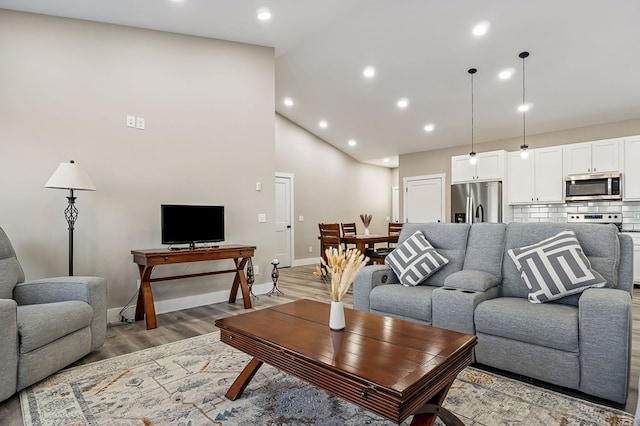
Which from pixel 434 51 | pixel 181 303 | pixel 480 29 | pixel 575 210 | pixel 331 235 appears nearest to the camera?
pixel 181 303

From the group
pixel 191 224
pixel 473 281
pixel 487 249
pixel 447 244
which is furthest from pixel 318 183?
pixel 473 281

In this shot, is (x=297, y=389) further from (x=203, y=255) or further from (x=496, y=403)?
(x=203, y=255)

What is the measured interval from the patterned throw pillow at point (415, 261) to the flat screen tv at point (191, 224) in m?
2.09

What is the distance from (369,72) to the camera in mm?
5422

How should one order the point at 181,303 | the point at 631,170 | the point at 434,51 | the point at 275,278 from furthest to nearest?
the point at 631,170 → the point at 275,278 → the point at 434,51 → the point at 181,303

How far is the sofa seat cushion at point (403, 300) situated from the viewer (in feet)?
8.69

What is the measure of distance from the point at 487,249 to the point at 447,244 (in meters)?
0.36

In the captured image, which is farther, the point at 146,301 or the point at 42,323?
the point at 146,301

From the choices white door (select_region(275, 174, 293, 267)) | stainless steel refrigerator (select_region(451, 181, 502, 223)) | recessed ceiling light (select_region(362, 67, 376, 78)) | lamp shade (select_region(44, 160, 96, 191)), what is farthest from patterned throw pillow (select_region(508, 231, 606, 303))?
white door (select_region(275, 174, 293, 267))

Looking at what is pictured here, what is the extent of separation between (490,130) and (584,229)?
459 centimetres

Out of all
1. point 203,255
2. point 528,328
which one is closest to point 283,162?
point 203,255

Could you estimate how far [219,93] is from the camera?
4.48 meters

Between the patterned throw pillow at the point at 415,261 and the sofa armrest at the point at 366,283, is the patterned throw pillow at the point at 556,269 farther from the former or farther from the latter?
the sofa armrest at the point at 366,283

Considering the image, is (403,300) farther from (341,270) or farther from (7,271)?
(7,271)
